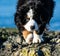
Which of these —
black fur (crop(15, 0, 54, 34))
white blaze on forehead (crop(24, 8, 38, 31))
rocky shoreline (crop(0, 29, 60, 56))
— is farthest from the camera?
black fur (crop(15, 0, 54, 34))

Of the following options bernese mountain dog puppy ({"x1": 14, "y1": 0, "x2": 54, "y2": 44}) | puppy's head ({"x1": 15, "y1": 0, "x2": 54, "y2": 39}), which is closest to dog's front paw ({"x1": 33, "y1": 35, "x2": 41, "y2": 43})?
bernese mountain dog puppy ({"x1": 14, "y1": 0, "x2": 54, "y2": 44})

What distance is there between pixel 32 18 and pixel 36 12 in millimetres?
147

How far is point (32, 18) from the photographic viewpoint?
6.27 metres

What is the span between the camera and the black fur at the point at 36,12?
6316mm

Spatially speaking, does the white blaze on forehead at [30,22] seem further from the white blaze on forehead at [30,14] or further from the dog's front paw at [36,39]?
the dog's front paw at [36,39]

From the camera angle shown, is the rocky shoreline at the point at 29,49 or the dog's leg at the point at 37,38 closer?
the rocky shoreline at the point at 29,49

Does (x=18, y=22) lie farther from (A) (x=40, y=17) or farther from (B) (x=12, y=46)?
(B) (x=12, y=46)

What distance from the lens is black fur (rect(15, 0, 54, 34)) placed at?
20.7ft

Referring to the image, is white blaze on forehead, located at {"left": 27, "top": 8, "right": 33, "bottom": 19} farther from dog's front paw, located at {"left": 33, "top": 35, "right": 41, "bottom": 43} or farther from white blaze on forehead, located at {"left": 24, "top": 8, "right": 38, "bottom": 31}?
dog's front paw, located at {"left": 33, "top": 35, "right": 41, "bottom": 43}

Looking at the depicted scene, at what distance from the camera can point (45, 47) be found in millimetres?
5438

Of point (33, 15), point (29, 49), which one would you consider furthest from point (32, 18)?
point (29, 49)

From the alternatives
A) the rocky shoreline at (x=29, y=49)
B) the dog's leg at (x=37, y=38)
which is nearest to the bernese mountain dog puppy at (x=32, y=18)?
the dog's leg at (x=37, y=38)

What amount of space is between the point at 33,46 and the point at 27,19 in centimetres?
95

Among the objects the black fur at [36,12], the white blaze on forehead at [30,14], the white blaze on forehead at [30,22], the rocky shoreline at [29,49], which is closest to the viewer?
the rocky shoreline at [29,49]
